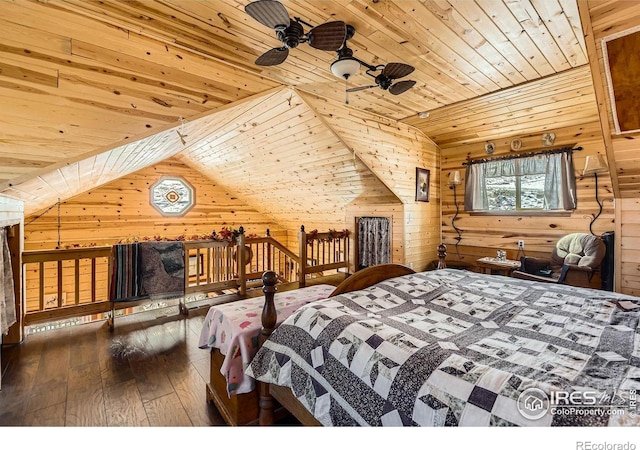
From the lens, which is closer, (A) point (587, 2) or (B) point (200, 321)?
(A) point (587, 2)

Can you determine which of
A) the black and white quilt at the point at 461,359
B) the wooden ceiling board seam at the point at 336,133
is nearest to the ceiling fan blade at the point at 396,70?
the wooden ceiling board seam at the point at 336,133

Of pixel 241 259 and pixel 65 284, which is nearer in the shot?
pixel 241 259

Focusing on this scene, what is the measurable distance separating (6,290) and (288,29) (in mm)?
3289

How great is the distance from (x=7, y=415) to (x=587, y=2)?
444cm

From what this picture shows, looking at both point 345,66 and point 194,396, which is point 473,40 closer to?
point 345,66

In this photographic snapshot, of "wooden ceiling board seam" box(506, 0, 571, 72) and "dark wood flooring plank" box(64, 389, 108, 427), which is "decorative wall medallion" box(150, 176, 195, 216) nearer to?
"dark wood flooring plank" box(64, 389, 108, 427)

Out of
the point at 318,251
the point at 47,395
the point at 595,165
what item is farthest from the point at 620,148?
the point at 47,395

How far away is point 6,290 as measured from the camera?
101 inches

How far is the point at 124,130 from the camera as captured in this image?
2.23 m

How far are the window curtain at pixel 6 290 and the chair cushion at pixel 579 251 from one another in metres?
5.64

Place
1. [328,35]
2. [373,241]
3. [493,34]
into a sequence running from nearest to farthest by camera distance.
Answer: [328,35] < [493,34] < [373,241]

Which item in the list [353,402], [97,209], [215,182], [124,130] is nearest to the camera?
[353,402]

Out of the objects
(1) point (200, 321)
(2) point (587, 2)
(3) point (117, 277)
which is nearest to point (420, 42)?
(2) point (587, 2)
